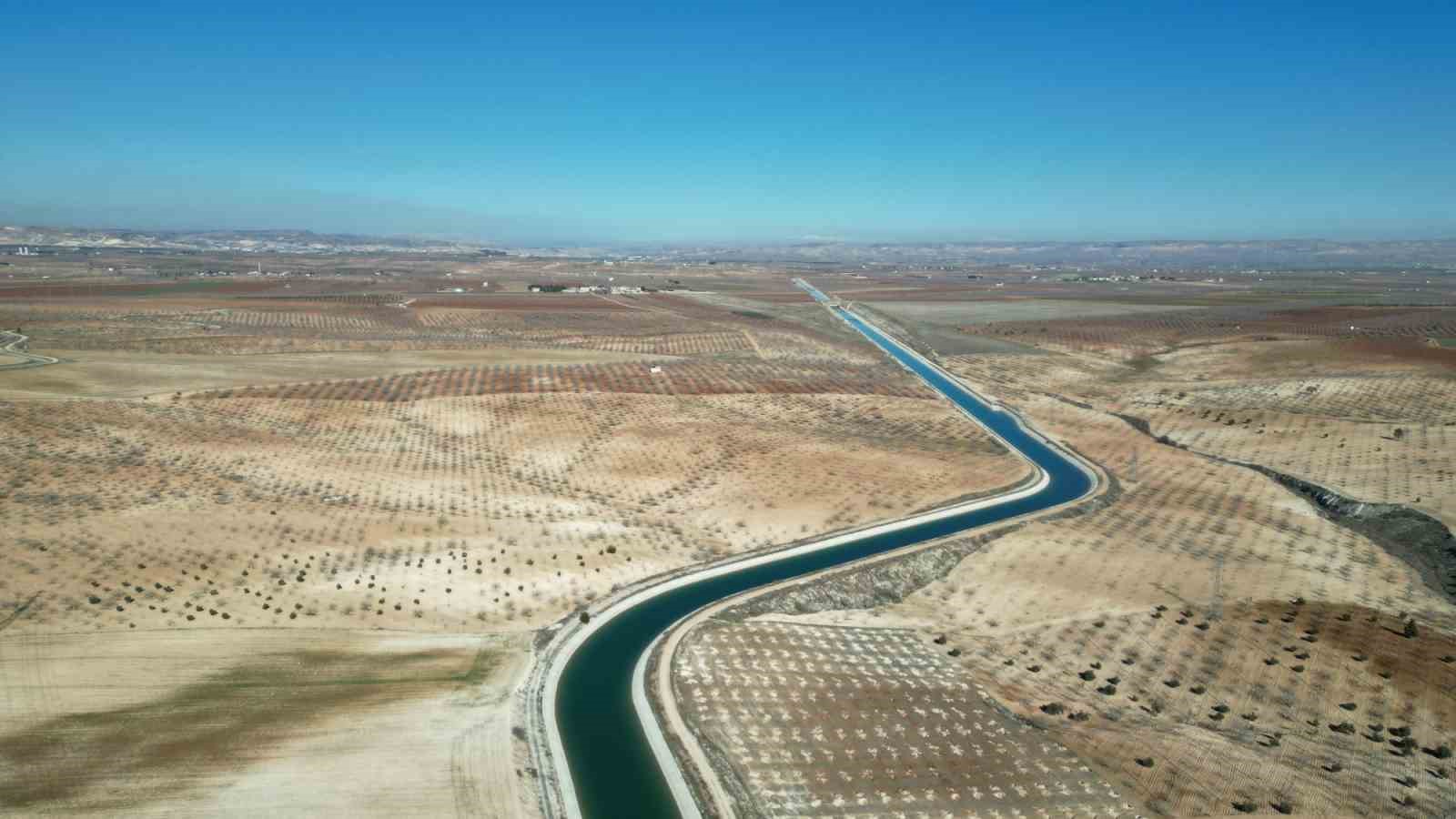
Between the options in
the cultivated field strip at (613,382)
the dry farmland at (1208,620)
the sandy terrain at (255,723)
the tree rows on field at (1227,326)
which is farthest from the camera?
the tree rows on field at (1227,326)

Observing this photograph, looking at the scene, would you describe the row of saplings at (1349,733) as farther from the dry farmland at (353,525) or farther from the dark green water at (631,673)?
the dry farmland at (353,525)

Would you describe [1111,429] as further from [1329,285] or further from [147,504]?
[1329,285]

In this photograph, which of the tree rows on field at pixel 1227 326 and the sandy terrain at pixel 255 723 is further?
the tree rows on field at pixel 1227 326

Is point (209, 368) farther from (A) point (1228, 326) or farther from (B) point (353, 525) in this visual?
(A) point (1228, 326)

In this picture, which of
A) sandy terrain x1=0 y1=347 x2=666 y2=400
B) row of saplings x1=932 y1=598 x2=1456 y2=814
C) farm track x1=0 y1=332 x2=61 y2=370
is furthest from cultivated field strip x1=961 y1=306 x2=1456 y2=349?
farm track x1=0 y1=332 x2=61 y2=370

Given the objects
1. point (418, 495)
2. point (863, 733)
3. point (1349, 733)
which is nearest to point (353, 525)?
point (418, 495)

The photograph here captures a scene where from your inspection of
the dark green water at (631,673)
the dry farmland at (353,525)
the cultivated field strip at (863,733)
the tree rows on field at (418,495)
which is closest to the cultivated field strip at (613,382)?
the dry farmland at (353,525)
